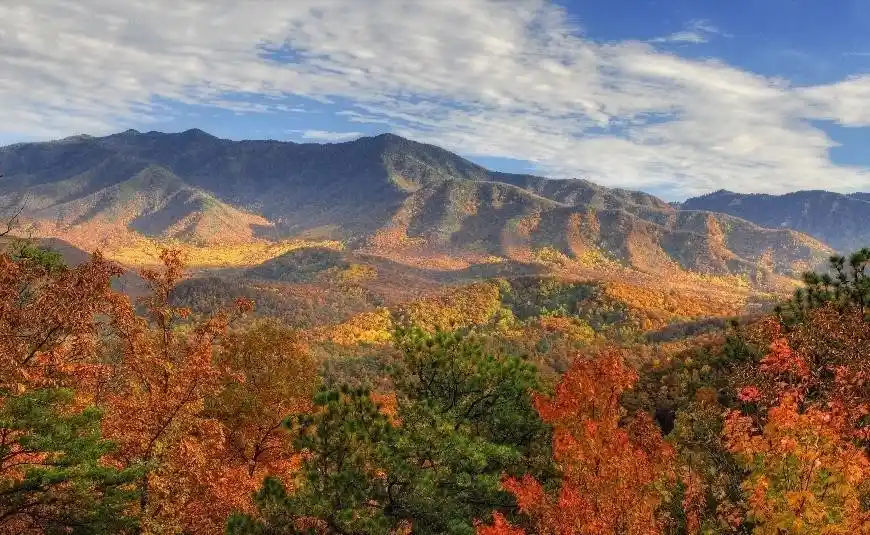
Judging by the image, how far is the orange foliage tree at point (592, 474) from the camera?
22.5m

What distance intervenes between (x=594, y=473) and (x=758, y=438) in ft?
25.4

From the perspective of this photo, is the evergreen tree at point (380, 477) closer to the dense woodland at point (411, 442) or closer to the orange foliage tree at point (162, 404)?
the dense woodland at point (411, 442)

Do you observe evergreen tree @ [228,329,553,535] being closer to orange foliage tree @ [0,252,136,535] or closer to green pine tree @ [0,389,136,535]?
green pine tree @ [0,389,136,535]

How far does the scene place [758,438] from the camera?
57.7ft

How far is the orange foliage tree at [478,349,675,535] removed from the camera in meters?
22.5

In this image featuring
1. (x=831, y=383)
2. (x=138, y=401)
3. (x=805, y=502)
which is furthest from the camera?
(x=138, y=401)

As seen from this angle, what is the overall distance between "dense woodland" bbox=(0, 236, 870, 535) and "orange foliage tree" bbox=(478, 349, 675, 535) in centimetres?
9

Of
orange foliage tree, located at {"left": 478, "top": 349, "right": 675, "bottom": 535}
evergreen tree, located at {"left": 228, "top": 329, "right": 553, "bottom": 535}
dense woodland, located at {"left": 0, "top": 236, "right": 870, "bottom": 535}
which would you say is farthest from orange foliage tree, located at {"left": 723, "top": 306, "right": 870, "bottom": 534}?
evergreen tree, located at {"left": 228, "top": 329, "right": 553, "bottom": 535}

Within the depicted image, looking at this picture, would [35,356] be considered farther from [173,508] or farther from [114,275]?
[173,508]

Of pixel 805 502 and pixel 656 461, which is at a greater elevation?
pixel 805 502

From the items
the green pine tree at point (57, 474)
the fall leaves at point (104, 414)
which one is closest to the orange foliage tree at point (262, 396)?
the fall leaves at point (104, 414)

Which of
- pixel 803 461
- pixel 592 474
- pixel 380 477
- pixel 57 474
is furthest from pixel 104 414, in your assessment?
pixel 803 461

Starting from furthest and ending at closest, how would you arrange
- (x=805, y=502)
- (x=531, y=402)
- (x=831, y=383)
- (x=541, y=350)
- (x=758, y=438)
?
(x=541, y=350) < (x=531, y=402) < (x=831, y=383) < (x=758, y=438) < (x=805, y=502)

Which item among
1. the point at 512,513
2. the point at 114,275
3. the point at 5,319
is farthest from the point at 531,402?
the point at 5,319
